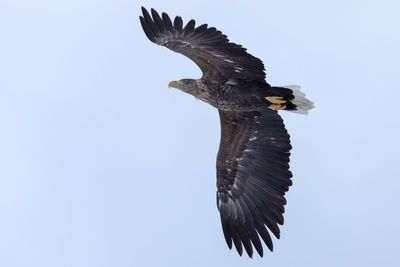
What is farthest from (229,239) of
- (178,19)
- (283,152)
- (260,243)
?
(178,19)

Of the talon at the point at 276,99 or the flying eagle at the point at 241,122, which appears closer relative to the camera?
the flying eagle at the point at 241,122

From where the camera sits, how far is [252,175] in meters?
14.2

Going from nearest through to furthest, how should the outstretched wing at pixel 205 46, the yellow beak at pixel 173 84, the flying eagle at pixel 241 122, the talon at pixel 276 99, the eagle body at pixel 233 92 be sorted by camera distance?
the outstretched wing at pixel 205 46
the flying eagle at pixel 241 122
the eagle body at pixel 233 92
the talon at pixel 276 99
the yellow beak at pixel 173 84

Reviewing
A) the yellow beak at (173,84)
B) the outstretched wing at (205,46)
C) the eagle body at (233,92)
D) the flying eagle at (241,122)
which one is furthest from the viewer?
the yellow beak at (173,84)

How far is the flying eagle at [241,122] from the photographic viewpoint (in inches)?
508

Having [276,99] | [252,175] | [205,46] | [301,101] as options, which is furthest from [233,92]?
[252,175]

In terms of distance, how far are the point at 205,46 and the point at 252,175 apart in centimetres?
273

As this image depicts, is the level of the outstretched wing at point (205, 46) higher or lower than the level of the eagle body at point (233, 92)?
higher

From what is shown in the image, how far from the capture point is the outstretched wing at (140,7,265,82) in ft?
41.6

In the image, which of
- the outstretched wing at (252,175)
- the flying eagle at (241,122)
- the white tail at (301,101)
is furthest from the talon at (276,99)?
the outstretched wing at (252,175)

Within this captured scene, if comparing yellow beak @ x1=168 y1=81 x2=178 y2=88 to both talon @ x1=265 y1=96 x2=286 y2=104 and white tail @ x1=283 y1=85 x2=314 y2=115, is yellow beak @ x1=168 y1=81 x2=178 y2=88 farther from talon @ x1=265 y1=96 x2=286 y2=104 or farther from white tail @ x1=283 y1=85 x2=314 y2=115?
white tail @ x1=283 y1=85 x2=314 y2=115

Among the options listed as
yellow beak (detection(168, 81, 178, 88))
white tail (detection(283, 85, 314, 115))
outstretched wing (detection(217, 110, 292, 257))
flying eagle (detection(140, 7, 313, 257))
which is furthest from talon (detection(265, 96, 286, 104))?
yellow beak (detection(168, 81, 178, 88))

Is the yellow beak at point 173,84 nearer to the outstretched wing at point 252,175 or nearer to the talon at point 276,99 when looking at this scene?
the outstretched wing at point 252,175

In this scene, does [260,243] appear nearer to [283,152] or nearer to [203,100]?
[283,152]
